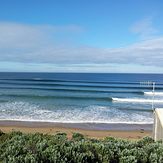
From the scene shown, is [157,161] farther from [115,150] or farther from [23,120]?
[23,120]

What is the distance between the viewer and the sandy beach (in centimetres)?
1855

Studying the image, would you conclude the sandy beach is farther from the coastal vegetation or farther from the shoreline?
the coastal vegetation

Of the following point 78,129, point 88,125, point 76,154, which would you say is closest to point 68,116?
point 88,125

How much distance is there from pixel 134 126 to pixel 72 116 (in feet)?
18.8

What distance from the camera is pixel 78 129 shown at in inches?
783

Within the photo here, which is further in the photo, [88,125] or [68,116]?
[68,116]

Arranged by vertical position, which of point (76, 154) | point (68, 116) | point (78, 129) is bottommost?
point (78, 129)

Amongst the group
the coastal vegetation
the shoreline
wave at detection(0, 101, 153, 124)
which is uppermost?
the coastal vegetation

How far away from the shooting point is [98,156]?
4.71 m

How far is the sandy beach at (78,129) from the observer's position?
18.5 meters

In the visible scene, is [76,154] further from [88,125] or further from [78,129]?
[88,125]

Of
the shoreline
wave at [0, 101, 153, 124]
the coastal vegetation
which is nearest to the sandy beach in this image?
the shoreline

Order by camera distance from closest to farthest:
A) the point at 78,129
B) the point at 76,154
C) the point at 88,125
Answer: the point at 76,154, the point at 78,129, the point at 88,125

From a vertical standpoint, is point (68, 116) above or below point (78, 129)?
above
